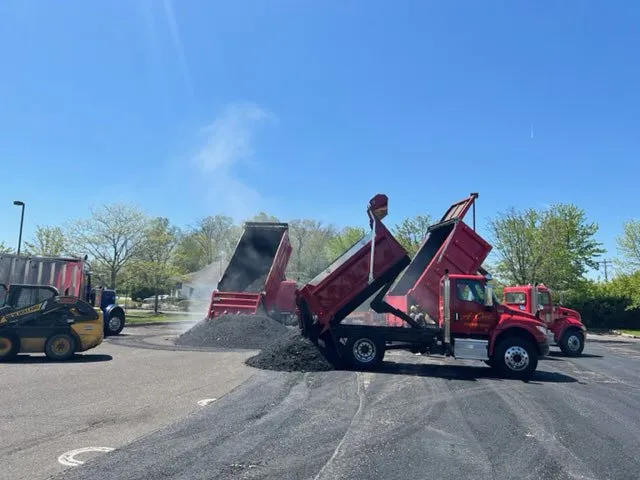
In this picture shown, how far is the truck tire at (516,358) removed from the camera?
1147 centimetres

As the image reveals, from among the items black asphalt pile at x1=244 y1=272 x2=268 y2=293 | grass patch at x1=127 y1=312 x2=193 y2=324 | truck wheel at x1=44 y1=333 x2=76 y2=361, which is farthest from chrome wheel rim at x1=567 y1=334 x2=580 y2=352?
grass patch at x1=127 y1=312 x2=193 y2=324

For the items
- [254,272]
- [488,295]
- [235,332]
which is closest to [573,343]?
[488,295]

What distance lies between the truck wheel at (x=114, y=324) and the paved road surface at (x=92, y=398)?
309 inches

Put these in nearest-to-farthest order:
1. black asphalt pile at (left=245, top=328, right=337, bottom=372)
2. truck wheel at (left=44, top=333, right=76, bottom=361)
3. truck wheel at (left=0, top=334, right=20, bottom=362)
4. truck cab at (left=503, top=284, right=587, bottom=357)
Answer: black asphalt pile at (left=245, top=328, right=337, bottom=372), truck wheel at (left=0, top=334, right=20, bottom=362), truck wheel at (left=44, top=333, right=76, bottom=361), truck cab at (left=503, top=284, right=587, bottom=357)

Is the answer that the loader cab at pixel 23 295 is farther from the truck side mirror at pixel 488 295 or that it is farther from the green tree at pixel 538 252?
the green tree at pixel 538 252

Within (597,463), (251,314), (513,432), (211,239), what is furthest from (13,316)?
(211,239)

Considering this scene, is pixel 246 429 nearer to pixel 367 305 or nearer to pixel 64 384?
pixel 64 384

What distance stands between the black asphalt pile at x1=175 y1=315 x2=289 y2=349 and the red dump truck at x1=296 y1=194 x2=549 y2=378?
431cm

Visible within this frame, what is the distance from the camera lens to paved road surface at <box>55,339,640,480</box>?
4.99 metres

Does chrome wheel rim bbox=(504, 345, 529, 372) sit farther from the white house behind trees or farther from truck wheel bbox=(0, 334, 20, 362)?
the white house behind trees

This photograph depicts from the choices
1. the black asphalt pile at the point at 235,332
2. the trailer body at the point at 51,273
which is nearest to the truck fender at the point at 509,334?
the black asphalt pile at the point at 235,332

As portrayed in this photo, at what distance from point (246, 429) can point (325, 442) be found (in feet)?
3.59

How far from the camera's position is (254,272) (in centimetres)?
2116

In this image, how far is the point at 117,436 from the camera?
607 centimetres
